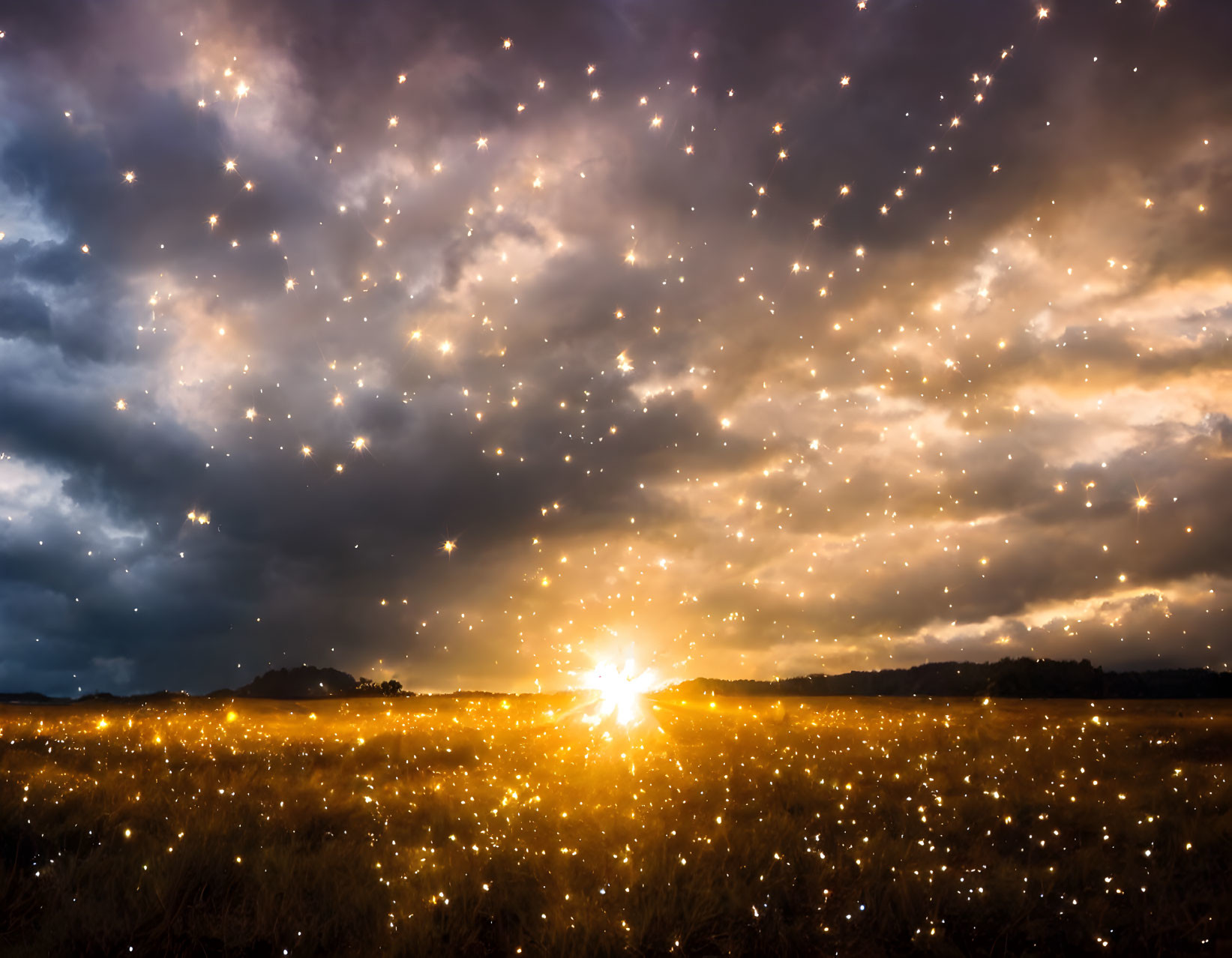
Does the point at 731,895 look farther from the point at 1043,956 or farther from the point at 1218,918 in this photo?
the point at 1218,918

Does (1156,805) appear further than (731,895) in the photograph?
Yes

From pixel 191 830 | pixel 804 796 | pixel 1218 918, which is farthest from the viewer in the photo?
pixel 804 796

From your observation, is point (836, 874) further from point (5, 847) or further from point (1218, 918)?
point (5, 847)

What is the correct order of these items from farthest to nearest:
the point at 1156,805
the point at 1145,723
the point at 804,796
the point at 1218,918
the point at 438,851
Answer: the point at 1145,723 < the point at 804,796 < the point at 1156,805 < the point at 438,851 < the point at 1218,918

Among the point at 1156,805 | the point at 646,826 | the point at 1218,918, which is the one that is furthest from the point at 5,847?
the point at 1156,805

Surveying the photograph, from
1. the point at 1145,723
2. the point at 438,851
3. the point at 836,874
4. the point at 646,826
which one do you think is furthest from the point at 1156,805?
the point at 1145,723

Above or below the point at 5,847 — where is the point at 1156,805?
below
